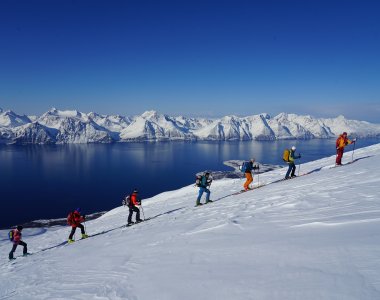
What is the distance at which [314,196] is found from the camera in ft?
38.2

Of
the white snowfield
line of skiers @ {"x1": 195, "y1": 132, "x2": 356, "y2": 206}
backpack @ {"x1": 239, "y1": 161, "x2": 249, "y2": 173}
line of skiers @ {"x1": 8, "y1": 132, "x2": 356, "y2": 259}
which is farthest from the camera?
backpack @ {"x1": 239, "y1": 161, "x2": 249, "y2": 173}

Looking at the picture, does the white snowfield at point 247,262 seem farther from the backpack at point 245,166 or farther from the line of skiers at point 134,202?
the backpack at point 245,166

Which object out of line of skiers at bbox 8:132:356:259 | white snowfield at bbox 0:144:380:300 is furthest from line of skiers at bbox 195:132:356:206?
white snowfield at bbox 0:144:380:300

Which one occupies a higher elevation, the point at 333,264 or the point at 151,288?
the point at 333,264

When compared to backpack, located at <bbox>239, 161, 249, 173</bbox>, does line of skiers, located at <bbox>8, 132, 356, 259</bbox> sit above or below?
below

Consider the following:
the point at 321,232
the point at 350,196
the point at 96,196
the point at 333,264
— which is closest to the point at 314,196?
the point at 350,196

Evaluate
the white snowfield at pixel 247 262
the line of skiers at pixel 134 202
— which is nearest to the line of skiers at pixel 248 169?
the line of skiers at pixel 134 202

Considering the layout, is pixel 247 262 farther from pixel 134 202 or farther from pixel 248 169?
pixel 248 169

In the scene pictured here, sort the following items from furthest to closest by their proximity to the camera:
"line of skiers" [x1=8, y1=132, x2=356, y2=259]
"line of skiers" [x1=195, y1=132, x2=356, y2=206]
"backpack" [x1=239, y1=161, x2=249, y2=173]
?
"backpack" [x1=239, y1=161, x2=249, y2=173], "line of skiers" [x1=195, y1=132, x2=356, y2=206], "line of skiers" [x1=8, y1=132, x2=356, y2=259]

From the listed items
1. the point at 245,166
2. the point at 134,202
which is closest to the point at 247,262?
the point at 134,202

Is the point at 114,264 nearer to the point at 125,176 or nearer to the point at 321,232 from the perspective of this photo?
the point at 321,232

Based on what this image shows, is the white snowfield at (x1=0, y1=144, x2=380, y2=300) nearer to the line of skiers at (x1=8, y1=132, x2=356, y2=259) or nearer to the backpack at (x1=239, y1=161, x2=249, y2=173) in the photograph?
the line of skiers at (x1=8, y1=132, x2=356, y2=259)

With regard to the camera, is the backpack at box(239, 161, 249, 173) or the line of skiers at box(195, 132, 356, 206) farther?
the backpack at box(239, 161, 249, 173)

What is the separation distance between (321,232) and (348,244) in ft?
4.10
